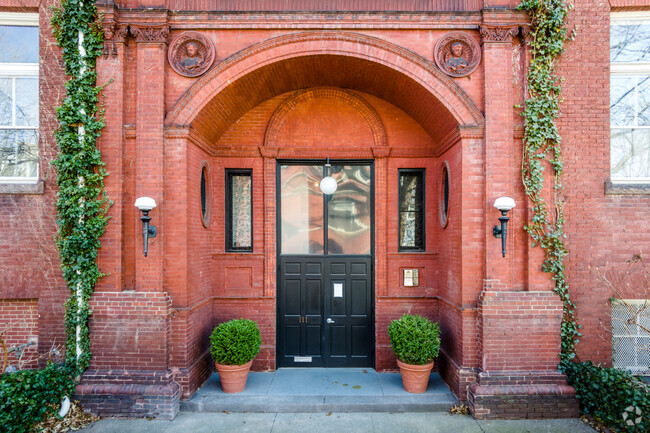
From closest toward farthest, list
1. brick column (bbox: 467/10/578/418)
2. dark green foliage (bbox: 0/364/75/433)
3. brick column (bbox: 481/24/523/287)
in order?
dark green foliage (bbox: 0/364/75/433) < brick column (bbox: 467/10/578/418) < brick column (bbox: 481/24/523/287)

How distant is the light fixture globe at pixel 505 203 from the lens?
513 cm

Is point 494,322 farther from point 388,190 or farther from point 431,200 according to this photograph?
point 388,190

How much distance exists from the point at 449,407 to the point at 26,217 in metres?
7.28

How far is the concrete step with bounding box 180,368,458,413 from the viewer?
5.45m

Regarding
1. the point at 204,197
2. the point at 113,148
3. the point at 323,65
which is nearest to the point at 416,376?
the point at 204,197

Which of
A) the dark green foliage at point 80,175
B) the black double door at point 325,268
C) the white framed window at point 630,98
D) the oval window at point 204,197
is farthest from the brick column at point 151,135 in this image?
the white framed window at point 630,98

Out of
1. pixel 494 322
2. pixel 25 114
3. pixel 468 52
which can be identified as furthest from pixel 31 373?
pixel 468 52

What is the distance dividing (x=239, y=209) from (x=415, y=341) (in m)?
4.03

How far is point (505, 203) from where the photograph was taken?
512 centimetres

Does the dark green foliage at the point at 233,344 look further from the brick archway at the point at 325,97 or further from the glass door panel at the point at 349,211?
the brick archway at the point at 325,97

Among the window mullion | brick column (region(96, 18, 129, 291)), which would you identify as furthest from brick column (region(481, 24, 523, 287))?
the window mullion

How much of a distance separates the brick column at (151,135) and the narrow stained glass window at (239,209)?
1552 mm

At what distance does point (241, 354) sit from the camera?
5.62 metres

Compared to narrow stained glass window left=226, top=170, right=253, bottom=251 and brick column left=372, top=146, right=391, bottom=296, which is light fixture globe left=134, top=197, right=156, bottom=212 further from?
brick column left=372, top=146, right=391, bottom=296
